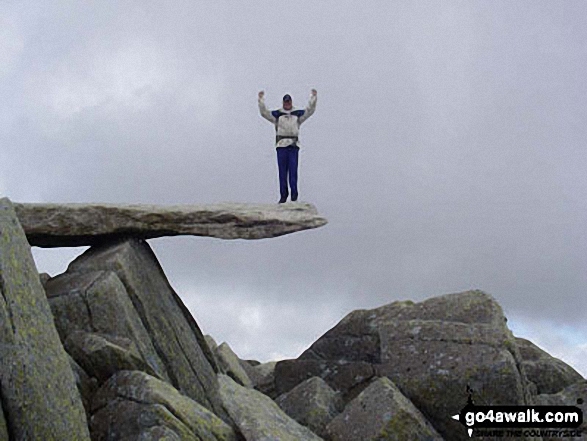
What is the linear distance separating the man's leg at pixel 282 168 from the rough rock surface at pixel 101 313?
7965mm

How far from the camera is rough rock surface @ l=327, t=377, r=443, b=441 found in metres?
18.7

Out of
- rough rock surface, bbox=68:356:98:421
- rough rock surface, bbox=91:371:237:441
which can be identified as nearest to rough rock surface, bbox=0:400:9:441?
rough rock surface, bbox=91:371:237:441

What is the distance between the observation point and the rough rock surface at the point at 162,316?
19.2 meters

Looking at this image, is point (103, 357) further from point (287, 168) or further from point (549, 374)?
point (549, 374)

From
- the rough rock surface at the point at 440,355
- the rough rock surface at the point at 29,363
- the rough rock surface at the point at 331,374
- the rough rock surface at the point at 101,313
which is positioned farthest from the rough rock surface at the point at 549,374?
the rough rock surface at the point at 29,363

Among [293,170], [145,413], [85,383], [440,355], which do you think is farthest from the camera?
[293,170]

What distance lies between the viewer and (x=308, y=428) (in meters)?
19.7

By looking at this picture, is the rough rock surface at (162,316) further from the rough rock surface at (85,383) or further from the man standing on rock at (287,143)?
the man standing on rock at (287,143)

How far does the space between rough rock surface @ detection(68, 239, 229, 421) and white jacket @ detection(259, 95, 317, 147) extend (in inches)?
258

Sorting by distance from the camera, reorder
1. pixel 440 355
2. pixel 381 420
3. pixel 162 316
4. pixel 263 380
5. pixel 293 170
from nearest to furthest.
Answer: pixel 381 420
pixel 162 316
pixel 440 355
pixel 293 170
pixel 263 380

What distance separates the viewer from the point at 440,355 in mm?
20297

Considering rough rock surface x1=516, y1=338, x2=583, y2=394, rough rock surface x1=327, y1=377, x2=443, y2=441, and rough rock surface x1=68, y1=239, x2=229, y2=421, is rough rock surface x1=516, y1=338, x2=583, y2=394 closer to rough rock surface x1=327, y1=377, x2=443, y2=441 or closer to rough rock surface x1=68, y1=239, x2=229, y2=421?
rough rock surface x1=327, y1=377, x2=443, y2=441

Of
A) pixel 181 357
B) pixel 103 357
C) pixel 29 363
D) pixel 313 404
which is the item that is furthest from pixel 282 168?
pixel 29 363

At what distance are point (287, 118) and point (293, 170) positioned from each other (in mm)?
1848
